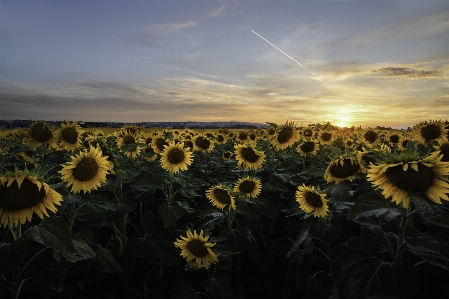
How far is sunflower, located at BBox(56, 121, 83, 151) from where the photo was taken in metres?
6.97

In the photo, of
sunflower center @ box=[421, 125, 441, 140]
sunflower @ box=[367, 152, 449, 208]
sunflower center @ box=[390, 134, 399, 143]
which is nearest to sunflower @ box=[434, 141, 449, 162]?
sunflower @ box=[367, 152, 449, 208]

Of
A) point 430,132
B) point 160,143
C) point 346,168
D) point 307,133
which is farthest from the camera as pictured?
point 307,133

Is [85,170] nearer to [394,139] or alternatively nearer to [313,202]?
[313,202]

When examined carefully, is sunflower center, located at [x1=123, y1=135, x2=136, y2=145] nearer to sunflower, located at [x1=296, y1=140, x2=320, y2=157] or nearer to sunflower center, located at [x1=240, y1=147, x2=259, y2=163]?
sunflower center, located at [x1=240, y1=147, x2=259, y2=163]

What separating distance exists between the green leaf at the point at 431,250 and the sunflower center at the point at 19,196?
3344 millimetres

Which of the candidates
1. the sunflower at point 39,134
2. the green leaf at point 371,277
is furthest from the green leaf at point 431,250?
the sunflower at point 39,134

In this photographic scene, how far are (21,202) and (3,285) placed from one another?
0.90 m

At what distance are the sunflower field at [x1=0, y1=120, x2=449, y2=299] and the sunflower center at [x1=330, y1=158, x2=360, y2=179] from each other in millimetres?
15

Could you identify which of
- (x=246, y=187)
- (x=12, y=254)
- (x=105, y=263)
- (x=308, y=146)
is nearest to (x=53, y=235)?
(x=12, y=254)

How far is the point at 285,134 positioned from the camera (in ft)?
27.7

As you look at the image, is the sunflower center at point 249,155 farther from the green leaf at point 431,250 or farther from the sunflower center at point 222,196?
the green leaf at point 431,250

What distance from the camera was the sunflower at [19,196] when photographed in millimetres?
2902

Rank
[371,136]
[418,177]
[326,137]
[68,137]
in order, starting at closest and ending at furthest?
[418,177], [68,137], [326,137], [371,136]

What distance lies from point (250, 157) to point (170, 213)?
252 cm
